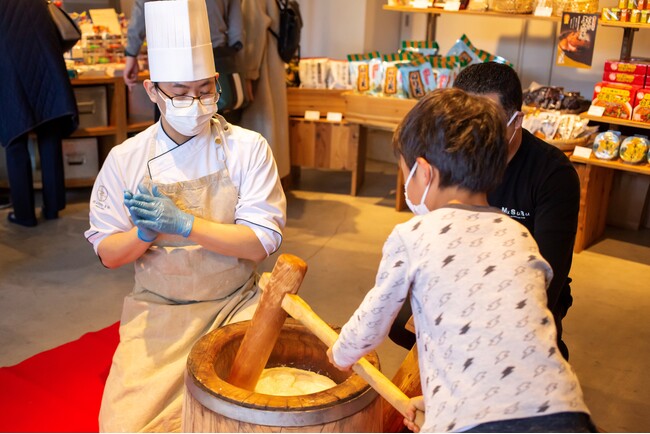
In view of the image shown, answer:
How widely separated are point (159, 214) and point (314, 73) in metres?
3.35

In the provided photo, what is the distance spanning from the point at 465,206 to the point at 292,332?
78cm

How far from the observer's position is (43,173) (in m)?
4.52

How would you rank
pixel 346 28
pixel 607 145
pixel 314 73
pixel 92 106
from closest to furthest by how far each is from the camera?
pixel 607 145 → pixel 92 106 → pixel 314 73 → pixel 346 28

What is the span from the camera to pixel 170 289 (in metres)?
2.25

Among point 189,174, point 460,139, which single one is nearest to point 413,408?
point 460,139

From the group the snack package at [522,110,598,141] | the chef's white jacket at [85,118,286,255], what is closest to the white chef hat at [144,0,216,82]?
the chef's white jacket at [85,118,286,255]

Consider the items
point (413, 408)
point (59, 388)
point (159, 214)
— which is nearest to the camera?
point (413, 408)

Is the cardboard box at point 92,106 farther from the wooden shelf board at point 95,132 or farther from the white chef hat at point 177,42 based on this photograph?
the white chef hat at point 177,42

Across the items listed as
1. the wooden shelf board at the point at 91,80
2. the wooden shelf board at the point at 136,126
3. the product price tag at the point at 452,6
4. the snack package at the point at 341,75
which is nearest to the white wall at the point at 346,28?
the snack package at the point at 341,75

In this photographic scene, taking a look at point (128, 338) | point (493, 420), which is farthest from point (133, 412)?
point (493, 420)

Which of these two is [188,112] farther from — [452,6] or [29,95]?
[452,6]

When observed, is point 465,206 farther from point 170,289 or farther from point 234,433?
point 170,289

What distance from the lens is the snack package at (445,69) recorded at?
4.65 meters

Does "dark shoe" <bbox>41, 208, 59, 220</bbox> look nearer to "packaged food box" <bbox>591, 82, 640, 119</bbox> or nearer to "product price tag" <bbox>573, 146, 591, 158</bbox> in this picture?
"product price tag" <bbox>573, 146, 591, 158</bbox>
